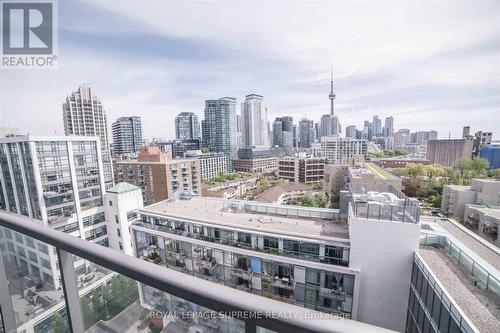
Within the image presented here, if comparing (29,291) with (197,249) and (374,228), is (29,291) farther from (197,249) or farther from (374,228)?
(197,249)

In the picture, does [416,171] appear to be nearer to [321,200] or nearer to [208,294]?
[321,200]

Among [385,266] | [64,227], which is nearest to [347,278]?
[385,266]

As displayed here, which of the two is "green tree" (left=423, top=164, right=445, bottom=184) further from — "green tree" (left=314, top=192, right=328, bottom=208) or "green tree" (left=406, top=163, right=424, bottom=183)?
"green tree" (left=314, top=192, right=328, bottom=208)

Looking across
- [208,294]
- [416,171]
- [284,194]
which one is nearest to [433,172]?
[416,171]

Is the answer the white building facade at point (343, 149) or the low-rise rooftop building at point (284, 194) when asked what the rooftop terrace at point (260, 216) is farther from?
the white building facade at point (343, 149)

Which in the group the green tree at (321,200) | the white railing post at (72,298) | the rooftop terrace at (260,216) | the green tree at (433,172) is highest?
the white railing post at (72,298)

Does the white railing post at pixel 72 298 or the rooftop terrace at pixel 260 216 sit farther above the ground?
the white railing post at pixel 72 298

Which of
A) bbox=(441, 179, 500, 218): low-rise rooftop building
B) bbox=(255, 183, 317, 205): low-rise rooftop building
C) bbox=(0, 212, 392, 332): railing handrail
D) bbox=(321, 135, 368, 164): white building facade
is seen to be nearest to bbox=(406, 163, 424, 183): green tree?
bbox=(441, 179, 500, 218): low-rise rooftop building

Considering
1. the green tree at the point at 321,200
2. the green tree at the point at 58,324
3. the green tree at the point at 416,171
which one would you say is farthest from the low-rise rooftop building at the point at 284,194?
the green tree at the point at 58,324
